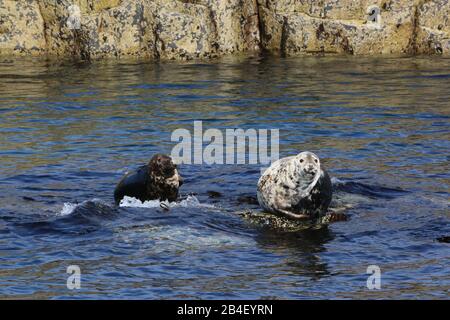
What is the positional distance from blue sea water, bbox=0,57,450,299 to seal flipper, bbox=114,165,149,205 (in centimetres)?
28

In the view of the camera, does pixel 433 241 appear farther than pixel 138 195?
No

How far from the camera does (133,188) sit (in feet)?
36.3

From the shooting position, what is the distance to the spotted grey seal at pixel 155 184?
1105 centimetres

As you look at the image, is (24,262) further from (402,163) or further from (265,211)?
(402,163)

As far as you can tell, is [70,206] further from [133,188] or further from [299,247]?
[299,247]

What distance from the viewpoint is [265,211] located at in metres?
10.8

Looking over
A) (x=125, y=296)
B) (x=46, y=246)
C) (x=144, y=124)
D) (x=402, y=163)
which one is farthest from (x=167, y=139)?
(x=125, y=296)

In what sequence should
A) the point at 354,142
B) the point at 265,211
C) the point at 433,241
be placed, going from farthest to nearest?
the point at 354,142 < the point at 265,211 < the point at 433,241

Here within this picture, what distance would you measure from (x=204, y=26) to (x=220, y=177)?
33.3ft

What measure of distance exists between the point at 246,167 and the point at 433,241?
4.25m

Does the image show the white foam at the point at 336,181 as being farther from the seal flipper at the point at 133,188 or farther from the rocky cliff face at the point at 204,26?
the rocky cliff face at the point at 204,26

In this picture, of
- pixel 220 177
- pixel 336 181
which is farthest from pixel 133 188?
pixel 336 181

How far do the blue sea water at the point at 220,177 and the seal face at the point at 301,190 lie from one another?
0.37m
